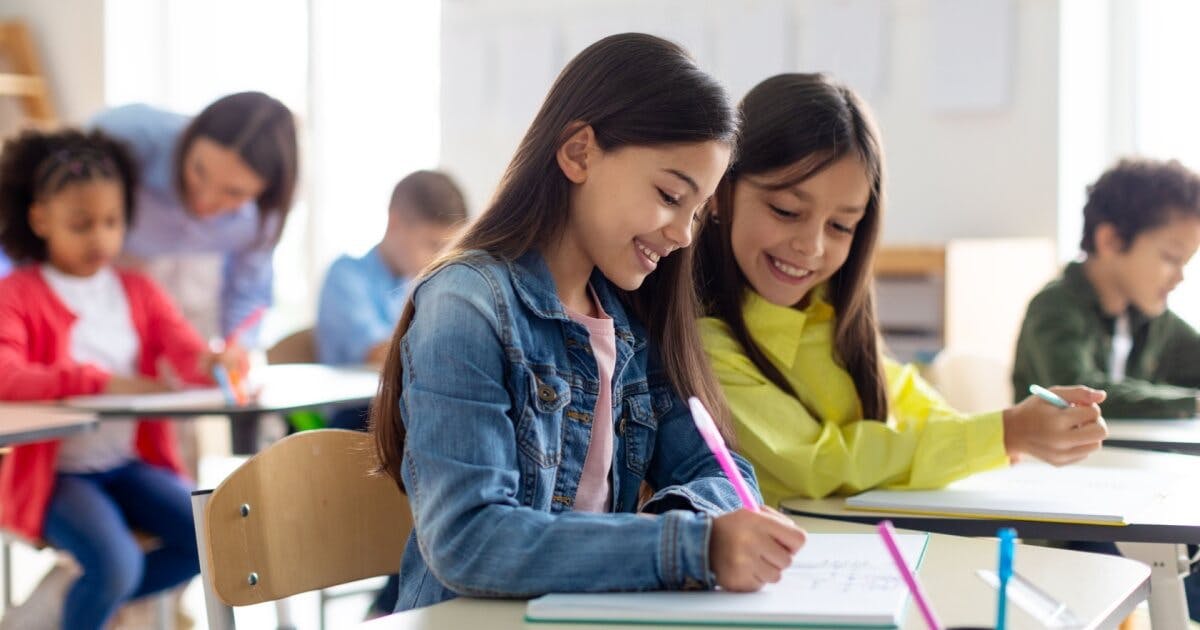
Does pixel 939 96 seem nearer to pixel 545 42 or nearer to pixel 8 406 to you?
pixel 545 42

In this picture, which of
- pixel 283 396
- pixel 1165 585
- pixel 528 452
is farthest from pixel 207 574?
pixel 283 396

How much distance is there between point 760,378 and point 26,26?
528cm

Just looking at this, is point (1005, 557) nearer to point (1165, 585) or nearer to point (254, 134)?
point (1165, 585)

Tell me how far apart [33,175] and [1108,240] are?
212 cm

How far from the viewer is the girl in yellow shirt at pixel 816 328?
147 centimetres

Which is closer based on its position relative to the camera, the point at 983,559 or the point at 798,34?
the point at 983,559

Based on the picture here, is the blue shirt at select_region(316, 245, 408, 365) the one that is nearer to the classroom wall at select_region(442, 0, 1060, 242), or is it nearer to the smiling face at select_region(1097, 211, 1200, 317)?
the classroom wall at select_region(442, 0, 1060, 242)

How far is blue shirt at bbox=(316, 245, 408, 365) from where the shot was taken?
3.24m

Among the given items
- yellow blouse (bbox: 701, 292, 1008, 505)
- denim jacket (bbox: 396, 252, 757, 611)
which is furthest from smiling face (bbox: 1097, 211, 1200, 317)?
denim jacket (bbox: 396, 252, 757, 611)

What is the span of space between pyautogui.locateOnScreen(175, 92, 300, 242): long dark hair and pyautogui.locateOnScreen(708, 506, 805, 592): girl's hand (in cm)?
236

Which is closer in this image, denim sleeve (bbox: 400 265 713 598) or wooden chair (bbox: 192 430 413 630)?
denim sleeve (bbox: 400 265 713 598)

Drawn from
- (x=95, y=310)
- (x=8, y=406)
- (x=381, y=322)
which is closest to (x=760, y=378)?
(x=8, y=406)

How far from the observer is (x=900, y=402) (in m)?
1.77

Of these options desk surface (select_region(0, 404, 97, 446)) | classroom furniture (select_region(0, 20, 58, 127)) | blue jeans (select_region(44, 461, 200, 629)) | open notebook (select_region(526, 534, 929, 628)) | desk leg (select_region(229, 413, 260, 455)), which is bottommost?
blue jeans (select_region(44, 461, 200, 629))
